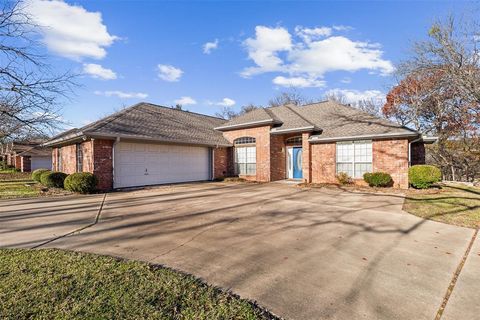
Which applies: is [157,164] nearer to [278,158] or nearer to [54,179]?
[54,179]

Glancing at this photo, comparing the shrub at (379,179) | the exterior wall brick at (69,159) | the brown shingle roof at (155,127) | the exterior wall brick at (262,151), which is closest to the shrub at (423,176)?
the shrub at (379,179)

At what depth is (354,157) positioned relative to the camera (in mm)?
13773

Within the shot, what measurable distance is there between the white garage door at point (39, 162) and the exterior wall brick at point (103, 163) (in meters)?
27.8

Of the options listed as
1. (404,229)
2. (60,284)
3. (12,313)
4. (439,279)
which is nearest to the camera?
(12,313)

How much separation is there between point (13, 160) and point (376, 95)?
167 feet

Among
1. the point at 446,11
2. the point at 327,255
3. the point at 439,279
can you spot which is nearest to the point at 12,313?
the point at 327,255

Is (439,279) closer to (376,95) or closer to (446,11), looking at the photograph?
(446,11)

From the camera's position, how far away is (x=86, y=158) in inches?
497

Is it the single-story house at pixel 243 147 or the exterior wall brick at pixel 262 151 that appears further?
the exterior wall brick at pixel 262 151

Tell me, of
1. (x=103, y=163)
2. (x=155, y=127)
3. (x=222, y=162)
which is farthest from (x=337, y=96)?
(x=103, y=163)

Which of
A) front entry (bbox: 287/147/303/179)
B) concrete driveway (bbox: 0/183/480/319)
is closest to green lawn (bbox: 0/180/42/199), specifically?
Result: concrete driveway (bbox: 0/183/480/319)

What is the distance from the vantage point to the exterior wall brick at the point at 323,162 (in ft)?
47.2

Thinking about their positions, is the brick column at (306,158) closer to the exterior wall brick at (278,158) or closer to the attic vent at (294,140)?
the attic vent at (294,140)

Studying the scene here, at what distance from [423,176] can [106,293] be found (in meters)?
13.4
